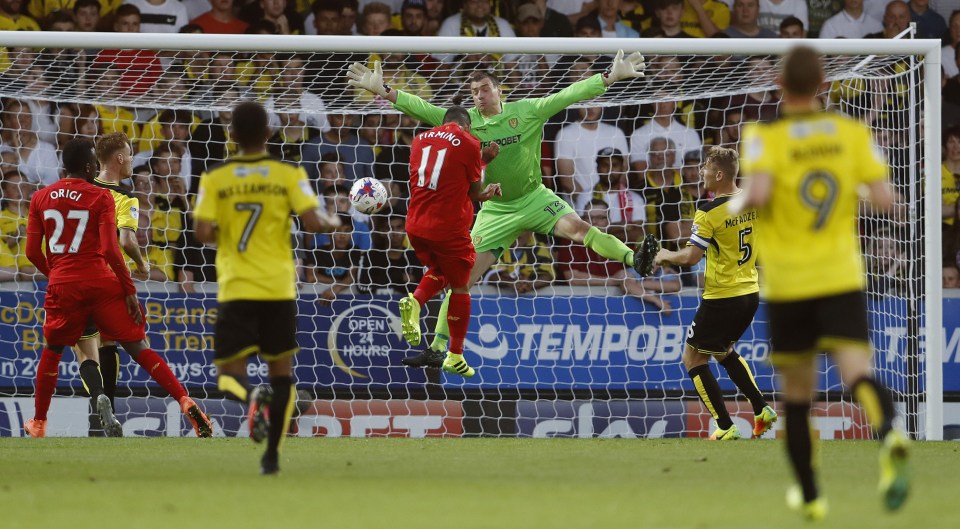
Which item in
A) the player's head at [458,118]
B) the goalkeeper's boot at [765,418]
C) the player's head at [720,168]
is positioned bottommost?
the goalkeeper's boot at [765,418]

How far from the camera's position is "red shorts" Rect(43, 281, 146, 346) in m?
9.26

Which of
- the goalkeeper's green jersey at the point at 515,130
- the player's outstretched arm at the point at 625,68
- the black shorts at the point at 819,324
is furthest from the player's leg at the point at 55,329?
the black shorts at the point at 819,324

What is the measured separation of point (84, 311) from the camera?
930cm

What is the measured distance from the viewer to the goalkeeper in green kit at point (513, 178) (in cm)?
960

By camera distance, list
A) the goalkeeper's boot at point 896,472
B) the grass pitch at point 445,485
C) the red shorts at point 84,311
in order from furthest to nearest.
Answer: the red shorts at point 84,311 < the grass pitch at point 445,485 < the goalkeeper's boot at point 896,472

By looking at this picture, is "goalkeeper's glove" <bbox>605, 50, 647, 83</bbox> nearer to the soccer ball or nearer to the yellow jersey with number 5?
the soccer ball

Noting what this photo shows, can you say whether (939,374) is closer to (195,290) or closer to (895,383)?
(895,383)

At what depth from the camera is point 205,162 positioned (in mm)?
12016

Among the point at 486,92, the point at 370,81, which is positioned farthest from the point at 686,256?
the point at 370,81

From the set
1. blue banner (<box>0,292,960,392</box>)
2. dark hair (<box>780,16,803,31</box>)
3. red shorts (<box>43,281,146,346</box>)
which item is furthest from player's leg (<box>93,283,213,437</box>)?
dark hair (<box>780,16,803,31</box>)

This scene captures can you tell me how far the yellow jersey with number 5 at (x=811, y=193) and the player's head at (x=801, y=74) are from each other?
11 cm

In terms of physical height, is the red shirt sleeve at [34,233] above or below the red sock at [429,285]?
above

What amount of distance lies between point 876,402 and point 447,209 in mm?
4883

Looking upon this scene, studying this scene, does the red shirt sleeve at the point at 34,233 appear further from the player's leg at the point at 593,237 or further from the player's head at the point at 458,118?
the player's leg at the point at 593,237
